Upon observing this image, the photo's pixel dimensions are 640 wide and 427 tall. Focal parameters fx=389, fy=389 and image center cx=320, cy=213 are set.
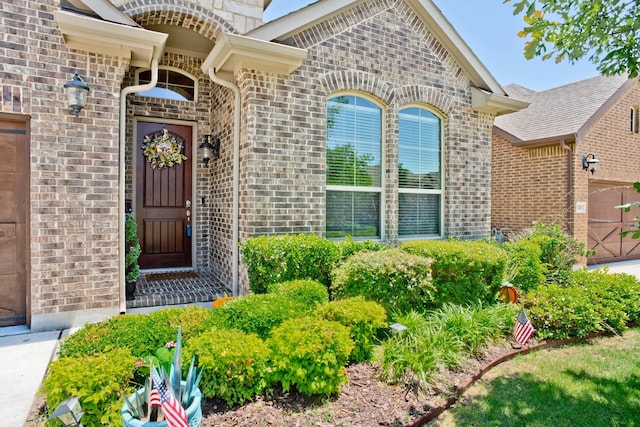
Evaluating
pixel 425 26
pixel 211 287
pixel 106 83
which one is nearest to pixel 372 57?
pixel 425 26

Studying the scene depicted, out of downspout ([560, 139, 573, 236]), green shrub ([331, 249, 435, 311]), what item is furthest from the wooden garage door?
green shrub ([331, 249, 435, 311])

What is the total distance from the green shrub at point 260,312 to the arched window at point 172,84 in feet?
15.1

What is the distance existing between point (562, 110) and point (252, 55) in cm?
983

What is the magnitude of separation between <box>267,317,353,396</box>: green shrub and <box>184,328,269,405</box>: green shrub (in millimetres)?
144

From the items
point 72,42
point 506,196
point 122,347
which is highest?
point 72,42

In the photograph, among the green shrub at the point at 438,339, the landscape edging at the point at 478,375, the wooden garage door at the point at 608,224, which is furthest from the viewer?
the wooden garage door at the point at 608,224

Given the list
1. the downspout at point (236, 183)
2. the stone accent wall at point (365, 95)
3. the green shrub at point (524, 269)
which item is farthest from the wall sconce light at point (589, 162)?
the downspout at point (236, 183)

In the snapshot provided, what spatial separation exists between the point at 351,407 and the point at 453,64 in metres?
6.65

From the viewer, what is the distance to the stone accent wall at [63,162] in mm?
4488

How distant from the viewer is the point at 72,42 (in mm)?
4648

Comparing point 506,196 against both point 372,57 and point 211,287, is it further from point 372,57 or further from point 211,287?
point 211,287

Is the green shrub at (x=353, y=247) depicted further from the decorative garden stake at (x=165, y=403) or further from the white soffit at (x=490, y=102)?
the white soffit at (x=490, y=102)

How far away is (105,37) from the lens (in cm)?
465

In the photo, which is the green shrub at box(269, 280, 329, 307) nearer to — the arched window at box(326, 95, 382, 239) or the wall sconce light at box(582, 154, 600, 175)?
the arched window at box(326, 95, 382, 239)
